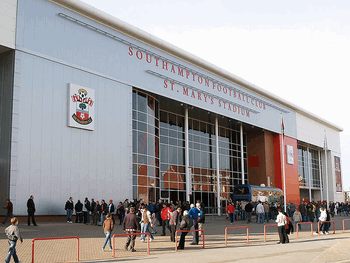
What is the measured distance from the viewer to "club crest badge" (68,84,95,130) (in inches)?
1033

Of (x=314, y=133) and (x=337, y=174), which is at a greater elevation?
(x=314, y=133)

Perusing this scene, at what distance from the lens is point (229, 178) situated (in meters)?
47.8

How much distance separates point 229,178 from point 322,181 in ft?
97.0

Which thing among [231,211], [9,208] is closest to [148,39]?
[231,211]

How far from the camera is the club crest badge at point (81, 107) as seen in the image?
26250 mm

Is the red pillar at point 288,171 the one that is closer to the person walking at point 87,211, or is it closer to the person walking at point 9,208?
the person walking at point 87,211

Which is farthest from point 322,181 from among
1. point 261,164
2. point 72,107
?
point 72,107

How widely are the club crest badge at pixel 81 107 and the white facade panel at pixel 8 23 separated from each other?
468 cm

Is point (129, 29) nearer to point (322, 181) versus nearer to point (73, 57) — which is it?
point (73, 57)

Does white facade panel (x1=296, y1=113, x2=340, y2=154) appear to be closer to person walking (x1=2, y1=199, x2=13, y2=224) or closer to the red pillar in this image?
the red pillar

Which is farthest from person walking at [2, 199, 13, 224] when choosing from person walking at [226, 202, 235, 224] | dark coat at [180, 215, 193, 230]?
person walking at [226, 202, 235, 224]

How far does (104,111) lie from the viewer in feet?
93.8

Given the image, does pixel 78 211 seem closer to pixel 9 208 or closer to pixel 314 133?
pixel 9 208

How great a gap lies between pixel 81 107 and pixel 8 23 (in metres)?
6.72
